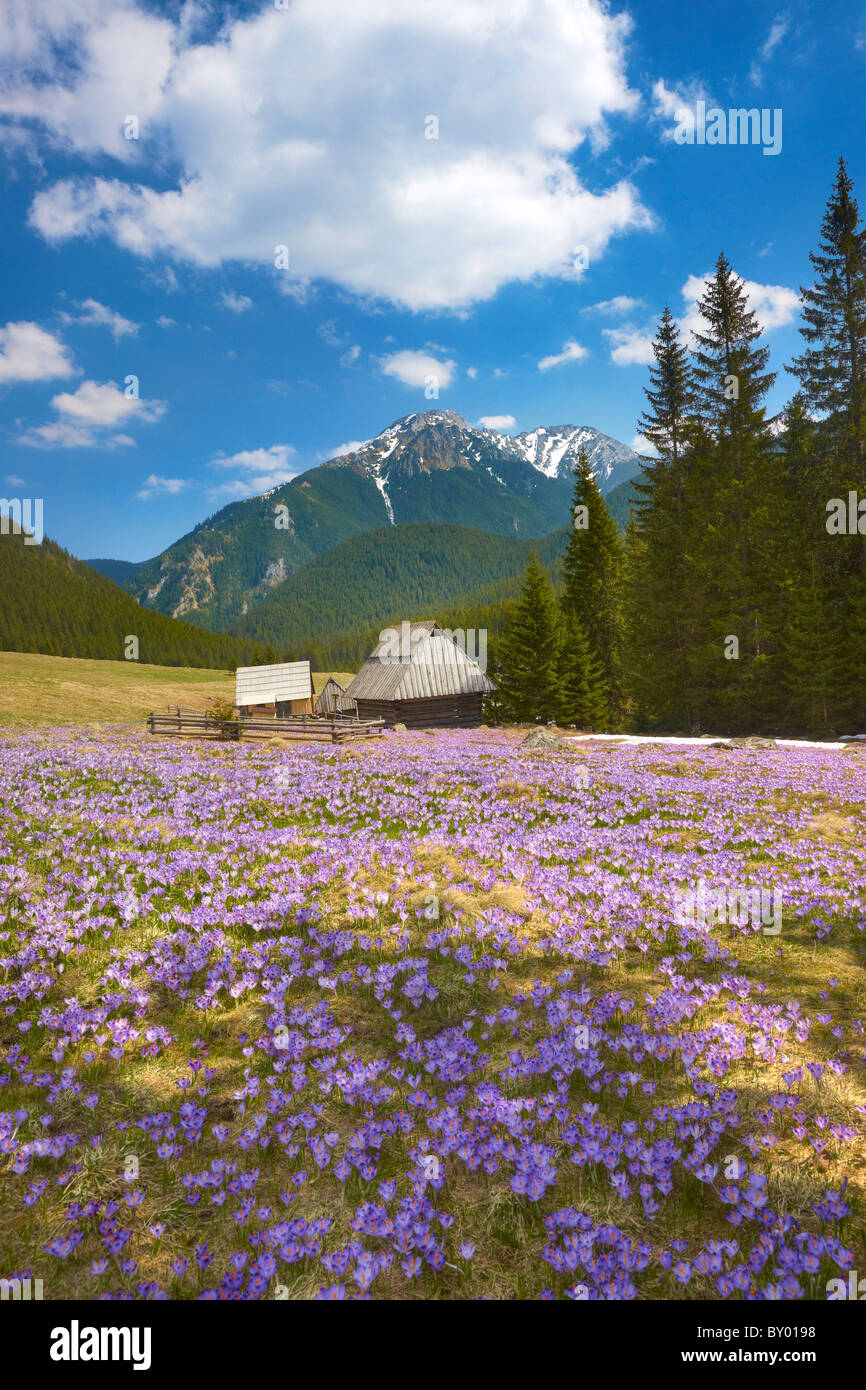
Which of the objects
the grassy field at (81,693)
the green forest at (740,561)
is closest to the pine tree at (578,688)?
the green forest at (740,561)

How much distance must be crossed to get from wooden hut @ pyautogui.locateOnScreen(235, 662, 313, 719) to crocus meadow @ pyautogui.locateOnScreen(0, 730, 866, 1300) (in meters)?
49.4

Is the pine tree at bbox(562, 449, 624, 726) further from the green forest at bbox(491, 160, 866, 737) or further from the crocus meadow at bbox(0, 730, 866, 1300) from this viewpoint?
the crocus meadow at bbox(0, 730, 866, 1300)

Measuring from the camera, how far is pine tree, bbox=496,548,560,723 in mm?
44438

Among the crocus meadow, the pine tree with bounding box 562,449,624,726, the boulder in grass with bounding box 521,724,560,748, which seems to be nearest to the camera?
the crocus meadow

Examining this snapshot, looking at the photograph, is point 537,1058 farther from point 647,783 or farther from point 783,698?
point 783,698

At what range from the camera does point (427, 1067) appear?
3939 millimetres

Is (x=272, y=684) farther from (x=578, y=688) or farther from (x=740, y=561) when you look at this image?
(x=740, y=561)

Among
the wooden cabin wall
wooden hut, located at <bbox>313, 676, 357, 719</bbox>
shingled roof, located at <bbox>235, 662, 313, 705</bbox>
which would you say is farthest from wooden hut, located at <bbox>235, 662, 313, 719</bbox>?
the wooden cabin wall

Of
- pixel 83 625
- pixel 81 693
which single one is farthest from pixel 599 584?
pixel 83 625

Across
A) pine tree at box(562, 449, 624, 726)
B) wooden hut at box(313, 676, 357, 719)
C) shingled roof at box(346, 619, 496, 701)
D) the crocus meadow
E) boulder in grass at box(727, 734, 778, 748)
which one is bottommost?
the crocus meadow

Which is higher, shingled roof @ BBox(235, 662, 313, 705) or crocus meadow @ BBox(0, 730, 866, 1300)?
shingled roof @ BBox(235, 662, 313, 705)

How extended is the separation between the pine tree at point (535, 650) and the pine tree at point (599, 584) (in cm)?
548

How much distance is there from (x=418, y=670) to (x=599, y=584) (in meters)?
17.9
